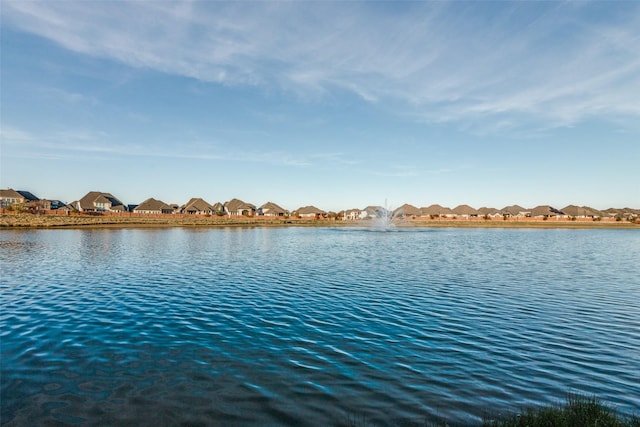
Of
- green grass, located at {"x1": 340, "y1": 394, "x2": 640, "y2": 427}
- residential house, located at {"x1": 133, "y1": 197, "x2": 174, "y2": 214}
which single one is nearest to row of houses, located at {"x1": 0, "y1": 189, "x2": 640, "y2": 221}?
residential house, located at {"x1": 133, "y1": 197, "x2": 174, "y2": 214}

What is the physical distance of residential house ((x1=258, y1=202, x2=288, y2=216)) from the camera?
183250mm

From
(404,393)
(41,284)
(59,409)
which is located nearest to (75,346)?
(59,409)

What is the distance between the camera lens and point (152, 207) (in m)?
154

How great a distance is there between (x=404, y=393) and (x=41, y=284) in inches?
909

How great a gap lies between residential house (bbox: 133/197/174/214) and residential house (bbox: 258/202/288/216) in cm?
4873

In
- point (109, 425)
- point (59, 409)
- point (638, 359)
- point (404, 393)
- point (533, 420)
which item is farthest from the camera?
point (638, 359)

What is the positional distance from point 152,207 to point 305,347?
160493mm

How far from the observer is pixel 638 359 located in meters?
11.1

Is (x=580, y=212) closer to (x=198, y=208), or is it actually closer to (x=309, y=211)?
(x=309, y=211)

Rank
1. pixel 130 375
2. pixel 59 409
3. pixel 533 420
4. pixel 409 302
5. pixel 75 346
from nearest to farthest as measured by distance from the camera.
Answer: pixel 533 420 → pixel 59 409 → pixel 130 375 → pixel 75 346 → pixel 409 302

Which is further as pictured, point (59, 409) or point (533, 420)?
point (59, 409)

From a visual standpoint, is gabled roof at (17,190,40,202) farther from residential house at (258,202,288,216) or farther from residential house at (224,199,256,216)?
residential house at (258,202,288,216)

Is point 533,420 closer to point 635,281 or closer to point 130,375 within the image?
point 130,375

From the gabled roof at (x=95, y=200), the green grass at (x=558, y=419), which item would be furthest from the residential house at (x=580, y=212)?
the gabled roof at (x=95, y=200)
